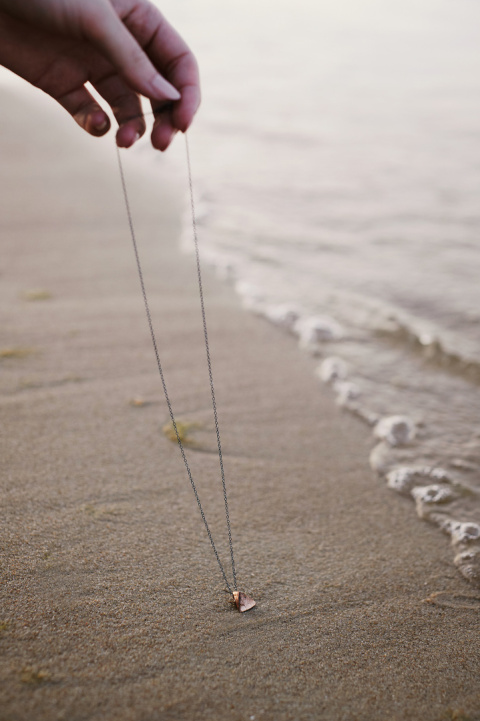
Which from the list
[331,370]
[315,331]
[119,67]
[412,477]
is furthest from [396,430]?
[119,67]

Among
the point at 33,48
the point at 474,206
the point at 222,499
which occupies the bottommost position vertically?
the point at 474,206

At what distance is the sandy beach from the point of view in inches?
56.6

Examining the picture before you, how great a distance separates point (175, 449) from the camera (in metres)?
2.25

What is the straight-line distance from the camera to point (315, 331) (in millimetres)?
3334

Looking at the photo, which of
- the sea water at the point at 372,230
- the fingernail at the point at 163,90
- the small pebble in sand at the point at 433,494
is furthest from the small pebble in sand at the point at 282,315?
the fingernail at the point at 163,90

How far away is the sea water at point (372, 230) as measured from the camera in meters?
2.66

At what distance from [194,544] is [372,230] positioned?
3774 millimetres

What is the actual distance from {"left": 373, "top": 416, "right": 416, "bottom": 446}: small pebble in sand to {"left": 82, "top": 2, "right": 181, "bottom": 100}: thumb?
173 cm

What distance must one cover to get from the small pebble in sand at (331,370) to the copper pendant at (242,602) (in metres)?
1.42

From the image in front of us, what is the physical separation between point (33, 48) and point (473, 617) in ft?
6.73

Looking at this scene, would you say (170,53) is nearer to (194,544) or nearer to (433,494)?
(194,544)

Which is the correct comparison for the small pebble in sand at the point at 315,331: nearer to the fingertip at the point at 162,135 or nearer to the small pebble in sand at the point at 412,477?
the small pebble in sand at the point at 412,477

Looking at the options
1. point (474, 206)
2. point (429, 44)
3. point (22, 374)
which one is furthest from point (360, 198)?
point (429, 44)

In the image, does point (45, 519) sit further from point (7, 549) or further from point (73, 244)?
point (73, 244)
